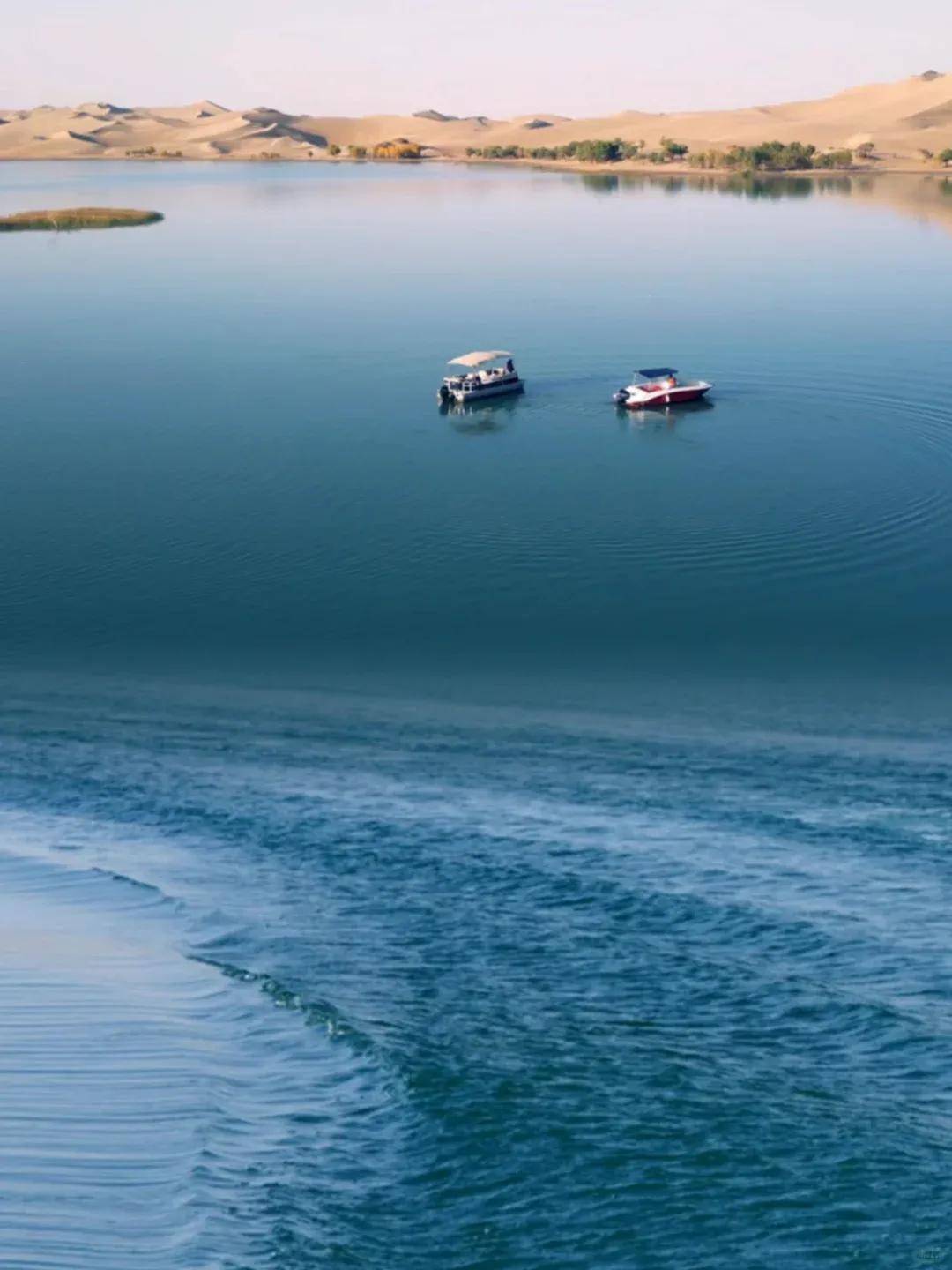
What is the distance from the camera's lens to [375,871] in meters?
27.5

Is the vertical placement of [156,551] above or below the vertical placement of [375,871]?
above

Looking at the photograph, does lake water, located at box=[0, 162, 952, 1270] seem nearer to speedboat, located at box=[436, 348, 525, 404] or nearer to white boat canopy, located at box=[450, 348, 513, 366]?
speedboat, located at box=[436, 348, 525, 404]

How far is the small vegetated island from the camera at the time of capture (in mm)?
135625

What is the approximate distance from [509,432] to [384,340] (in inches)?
824

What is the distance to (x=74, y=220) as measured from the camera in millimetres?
136250

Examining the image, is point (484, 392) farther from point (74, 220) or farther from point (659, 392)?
point (74, 220)

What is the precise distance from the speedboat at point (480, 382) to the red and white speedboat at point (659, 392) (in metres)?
5.09

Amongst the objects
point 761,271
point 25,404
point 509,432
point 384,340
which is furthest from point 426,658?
point 761,271

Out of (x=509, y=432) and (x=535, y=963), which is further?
(x=509, y=432)

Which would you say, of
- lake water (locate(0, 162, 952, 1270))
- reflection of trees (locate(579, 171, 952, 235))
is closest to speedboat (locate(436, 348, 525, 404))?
lake water (locate(0, 162, 952, 1270))

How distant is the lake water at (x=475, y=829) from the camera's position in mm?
20000

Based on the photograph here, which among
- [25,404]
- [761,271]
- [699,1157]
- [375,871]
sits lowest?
[699,1157]

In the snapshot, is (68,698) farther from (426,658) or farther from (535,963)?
(535,963)

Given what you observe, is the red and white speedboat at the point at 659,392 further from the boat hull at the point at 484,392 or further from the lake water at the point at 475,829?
the boat hull at the point at 484,392
